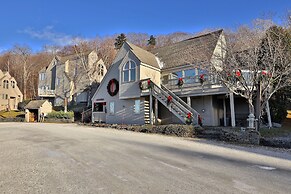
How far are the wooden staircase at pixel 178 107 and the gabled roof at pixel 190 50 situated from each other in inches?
150

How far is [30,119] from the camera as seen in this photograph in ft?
110

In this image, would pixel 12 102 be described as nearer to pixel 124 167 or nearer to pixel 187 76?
pixel 187 76

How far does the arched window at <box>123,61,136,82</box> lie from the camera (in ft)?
68.2

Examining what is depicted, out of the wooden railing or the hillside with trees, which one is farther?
the hillside with trees

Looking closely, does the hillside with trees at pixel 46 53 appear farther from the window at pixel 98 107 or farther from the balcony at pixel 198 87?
the balcony at pixel 198 87

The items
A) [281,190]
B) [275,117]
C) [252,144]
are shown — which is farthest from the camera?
[275,117]

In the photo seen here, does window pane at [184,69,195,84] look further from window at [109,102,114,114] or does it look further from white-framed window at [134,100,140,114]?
window at [109,102,114,114]

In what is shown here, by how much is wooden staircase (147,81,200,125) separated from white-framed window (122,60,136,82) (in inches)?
122

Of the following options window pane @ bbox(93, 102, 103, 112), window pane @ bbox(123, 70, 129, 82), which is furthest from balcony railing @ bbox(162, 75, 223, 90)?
window pane @ bbox(93, 102, 103, 112)

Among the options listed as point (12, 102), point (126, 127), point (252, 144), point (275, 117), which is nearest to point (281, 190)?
point (252, 144)

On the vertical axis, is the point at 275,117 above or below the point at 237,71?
below

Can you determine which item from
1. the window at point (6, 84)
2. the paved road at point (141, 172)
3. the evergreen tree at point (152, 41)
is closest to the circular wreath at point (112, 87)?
the paved road at point (141, 172)

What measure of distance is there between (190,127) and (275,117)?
9.29 m

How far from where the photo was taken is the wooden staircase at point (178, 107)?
15411 mm
